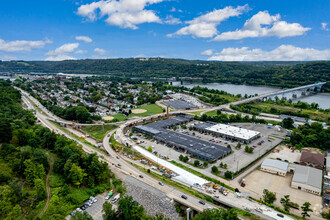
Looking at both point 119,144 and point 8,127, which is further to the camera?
point 119,144

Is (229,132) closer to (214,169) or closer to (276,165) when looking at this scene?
(276,165)

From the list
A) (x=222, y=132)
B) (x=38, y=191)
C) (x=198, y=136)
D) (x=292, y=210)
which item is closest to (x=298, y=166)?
(x=292, y=210)

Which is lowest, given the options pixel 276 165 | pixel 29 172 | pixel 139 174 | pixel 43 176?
pixel 276 165

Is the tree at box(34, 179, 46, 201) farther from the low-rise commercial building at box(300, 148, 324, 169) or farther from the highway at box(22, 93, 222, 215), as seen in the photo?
the low-rise commercial building at box(300, 148, 324, 169)

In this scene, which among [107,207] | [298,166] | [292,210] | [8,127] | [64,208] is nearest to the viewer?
[107,207]

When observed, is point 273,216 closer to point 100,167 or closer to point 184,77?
point 100,167

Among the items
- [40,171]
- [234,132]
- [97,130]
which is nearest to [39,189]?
[40,171]

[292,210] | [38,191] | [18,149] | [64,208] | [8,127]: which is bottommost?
[292,210]

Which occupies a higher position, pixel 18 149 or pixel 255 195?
pixel 18 149
